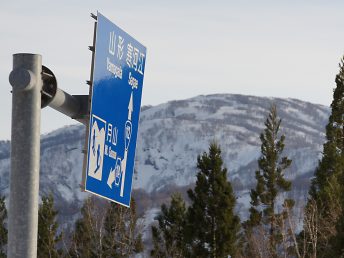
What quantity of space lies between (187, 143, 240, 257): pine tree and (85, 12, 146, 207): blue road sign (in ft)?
114

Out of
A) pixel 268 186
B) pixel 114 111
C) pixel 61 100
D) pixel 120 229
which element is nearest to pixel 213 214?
pixel 120 229

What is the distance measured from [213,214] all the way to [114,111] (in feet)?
117

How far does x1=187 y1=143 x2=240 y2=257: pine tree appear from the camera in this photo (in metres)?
39.7

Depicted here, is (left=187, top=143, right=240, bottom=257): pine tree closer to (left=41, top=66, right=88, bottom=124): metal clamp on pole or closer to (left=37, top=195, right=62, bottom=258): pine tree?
(left=37, top=195, right=62, bottom=258): pine tree

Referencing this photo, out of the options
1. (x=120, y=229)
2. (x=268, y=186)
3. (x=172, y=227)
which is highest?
(x=268, y=186)

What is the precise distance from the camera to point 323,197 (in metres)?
42.7

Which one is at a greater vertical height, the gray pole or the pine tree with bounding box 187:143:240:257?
the pine tree with bounding box 187:143:240:257

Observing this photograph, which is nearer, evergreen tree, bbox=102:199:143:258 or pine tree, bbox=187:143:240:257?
pine tree, bbox=187:143:240:257

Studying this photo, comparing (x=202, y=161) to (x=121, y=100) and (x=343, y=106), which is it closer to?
(x=343, y=106)

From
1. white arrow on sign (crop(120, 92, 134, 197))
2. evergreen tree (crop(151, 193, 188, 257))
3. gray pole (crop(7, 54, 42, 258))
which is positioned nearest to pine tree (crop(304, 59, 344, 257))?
evergreen tree (crop(151, 193, 188, 257))

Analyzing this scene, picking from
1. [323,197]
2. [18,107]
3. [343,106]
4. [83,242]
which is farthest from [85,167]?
[83,242]

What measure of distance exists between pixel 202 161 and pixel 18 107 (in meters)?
36.9

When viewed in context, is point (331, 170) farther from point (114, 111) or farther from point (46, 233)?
point (114, 111)

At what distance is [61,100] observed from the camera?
4.22m
